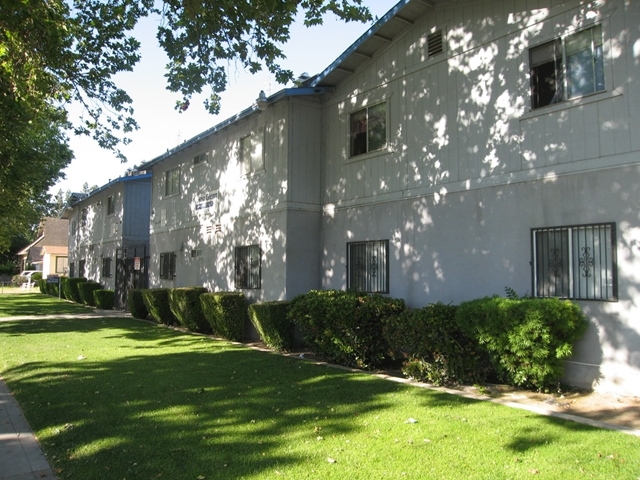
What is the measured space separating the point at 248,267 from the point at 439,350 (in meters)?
6.66

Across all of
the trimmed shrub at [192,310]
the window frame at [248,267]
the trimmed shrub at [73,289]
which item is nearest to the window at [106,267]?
the trimmed shrub at [73,289]

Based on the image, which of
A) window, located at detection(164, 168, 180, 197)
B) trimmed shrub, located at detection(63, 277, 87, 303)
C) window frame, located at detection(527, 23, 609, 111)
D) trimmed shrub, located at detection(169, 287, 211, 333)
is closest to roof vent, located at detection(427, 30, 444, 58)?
window frame, located at detection(527, 23, 609, 111)

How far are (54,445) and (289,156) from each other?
26.5ft

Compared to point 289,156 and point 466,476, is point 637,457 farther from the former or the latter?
point 289,156

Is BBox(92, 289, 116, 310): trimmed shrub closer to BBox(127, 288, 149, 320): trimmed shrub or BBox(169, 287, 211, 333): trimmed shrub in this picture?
BBox(127, 288, 149, 320): trimmed shrub

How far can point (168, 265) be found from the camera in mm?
18016

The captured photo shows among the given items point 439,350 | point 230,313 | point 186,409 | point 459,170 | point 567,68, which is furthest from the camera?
point 230,313

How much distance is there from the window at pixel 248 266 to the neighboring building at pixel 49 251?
36347 mm

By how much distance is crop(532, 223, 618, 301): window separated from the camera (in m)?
7.07

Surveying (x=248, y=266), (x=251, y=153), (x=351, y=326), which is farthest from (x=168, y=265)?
(x=351, y=326)

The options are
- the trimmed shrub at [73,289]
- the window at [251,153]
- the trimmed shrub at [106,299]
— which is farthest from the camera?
the trimmed shrub at [73,289]

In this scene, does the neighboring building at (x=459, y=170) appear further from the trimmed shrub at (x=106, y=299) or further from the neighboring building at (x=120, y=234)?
the trimmed shrub at (x=106, y=299)

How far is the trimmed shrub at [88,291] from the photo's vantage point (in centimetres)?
2414

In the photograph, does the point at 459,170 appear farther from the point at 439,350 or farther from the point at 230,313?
the point at 230,313
